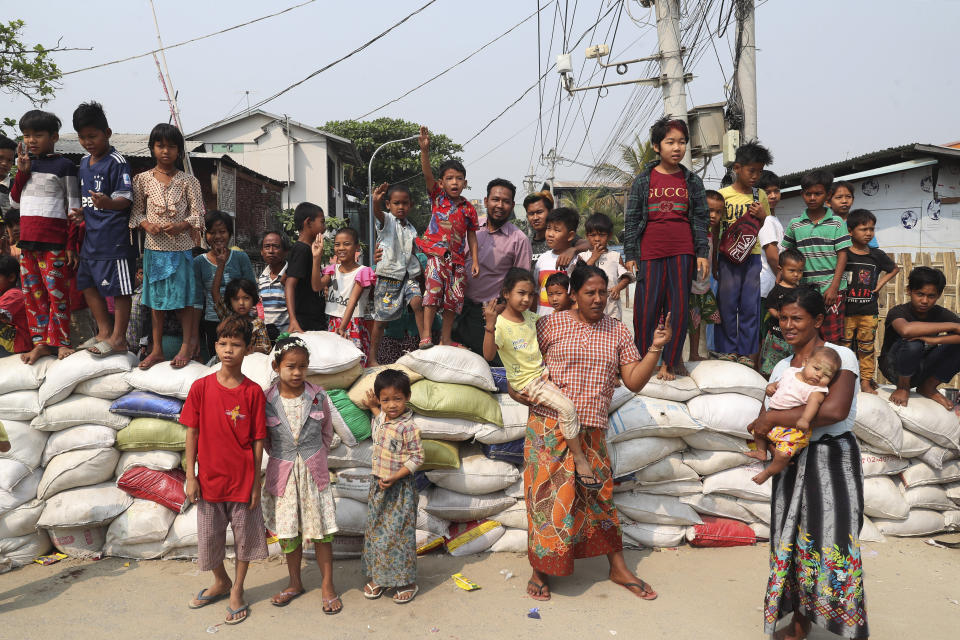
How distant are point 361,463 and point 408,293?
4.03ft

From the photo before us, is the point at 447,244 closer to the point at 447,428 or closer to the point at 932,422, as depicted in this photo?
the point at 447,428

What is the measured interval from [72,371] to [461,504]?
241 centimetres

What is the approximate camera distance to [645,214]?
3.98m

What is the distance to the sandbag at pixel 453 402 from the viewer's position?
356cm

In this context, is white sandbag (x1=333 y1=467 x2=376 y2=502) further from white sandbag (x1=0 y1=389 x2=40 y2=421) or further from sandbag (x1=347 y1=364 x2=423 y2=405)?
white sandbag (x1=0 y1=389 x2=40 y2=421)

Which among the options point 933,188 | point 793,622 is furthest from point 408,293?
point 933,188

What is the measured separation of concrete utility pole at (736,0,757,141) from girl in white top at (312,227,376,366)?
6.21m

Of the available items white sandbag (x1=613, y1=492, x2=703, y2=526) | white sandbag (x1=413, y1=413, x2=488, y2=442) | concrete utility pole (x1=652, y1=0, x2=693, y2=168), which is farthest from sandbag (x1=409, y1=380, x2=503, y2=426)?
concrete utility pole (x1=652, y1=0, x2=693, y2=168)

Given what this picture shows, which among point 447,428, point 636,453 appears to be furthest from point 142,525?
point 636,453

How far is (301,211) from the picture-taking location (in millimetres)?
4363

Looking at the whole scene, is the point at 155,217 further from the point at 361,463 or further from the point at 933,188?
the point at 933,188

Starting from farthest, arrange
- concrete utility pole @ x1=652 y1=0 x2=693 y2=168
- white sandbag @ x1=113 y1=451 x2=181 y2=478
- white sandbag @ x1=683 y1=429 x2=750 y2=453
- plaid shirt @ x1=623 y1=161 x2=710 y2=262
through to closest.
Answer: concrete utility pole @ x1=652 y1=0 x2=693 y2=168 < plaid shirt @ x1=623 y1=161 x2=710 y2=262 < white sandbag @ x1=683 y1=429 x2=750 y2=453 < white sandbag @ x1=113 y1=451 x2=181 y2=478

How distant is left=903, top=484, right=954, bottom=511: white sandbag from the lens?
392cm

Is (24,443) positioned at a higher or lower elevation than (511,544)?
higher
